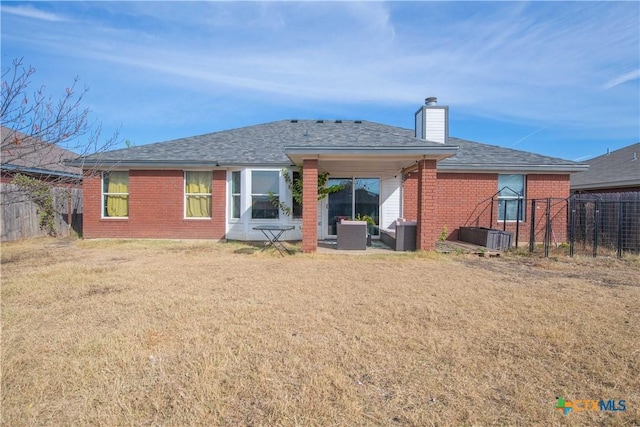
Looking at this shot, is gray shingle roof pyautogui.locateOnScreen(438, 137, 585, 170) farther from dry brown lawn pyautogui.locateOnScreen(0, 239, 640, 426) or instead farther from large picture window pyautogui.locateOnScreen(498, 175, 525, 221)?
dry brown lawn pyautogui.locateOnScreen(0, 239, 640, 426)

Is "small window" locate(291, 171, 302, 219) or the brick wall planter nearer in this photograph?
the brick wall planter

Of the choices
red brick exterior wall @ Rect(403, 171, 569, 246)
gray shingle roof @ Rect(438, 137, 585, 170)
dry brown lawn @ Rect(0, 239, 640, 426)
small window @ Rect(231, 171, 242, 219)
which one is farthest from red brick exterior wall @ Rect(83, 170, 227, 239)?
gray shingle roof @ Rect(438, 137, 585, 170)

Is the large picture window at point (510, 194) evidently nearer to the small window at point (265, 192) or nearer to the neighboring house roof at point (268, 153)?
the neighboring house roof at point (268, 153)

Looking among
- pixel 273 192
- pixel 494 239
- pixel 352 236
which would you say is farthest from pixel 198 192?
pixel 494 239

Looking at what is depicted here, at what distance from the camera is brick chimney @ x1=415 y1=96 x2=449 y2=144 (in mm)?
12641

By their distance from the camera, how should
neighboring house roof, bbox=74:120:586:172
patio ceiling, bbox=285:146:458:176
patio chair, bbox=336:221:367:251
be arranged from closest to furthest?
patio ceiling, bbox=285:146:458:176 → patio chair, bbox=336:221:367:251 → neighboring house roof, bbox=74:120:586:172

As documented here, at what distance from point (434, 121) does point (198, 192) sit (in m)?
9.21

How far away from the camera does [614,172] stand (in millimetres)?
15930

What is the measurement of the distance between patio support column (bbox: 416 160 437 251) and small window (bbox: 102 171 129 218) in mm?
10442

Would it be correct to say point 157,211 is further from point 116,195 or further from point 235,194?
point 235,194

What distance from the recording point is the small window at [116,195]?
40.9ft

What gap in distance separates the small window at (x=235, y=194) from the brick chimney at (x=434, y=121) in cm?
714

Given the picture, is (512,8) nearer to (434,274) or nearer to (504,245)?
(504,245)

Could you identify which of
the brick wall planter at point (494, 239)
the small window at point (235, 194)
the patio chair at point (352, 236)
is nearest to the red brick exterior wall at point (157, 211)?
the small window at point (235, 194)
